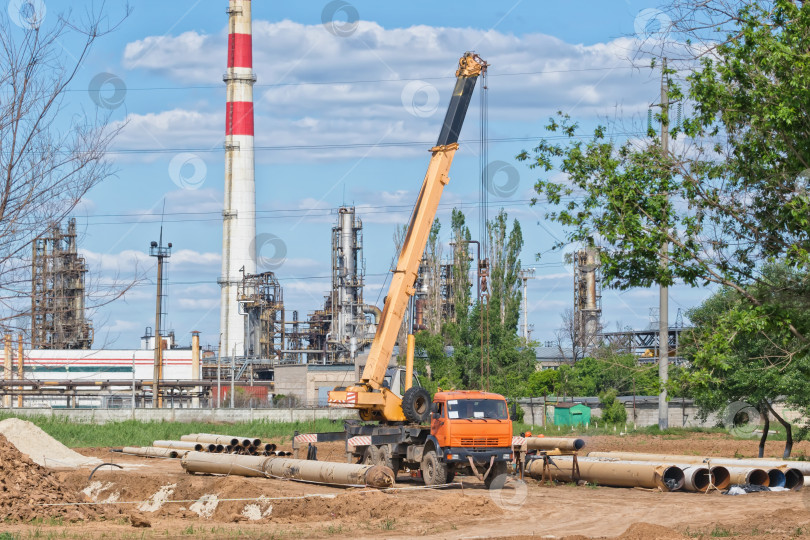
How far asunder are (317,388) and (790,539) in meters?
65.7

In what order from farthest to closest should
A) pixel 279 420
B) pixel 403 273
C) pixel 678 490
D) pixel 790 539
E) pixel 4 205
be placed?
pixel 279 420
pixel 403 273
pixel 678 490
pixel 790 539
pixel 4 205

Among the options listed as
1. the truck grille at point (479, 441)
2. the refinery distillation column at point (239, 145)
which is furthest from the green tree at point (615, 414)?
the refinery distillation column at point (239, 145)

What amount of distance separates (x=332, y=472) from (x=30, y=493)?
7.56 metres

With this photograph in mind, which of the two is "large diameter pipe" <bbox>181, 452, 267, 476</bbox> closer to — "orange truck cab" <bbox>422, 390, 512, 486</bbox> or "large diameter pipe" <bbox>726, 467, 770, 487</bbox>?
"orange truck cab" <bbox>422, 390, 512, 486</bbox>

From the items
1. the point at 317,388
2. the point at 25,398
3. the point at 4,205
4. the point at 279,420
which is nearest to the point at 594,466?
the point at 4,205

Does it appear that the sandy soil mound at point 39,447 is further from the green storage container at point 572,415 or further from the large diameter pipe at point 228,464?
the green storage container at point 572,415

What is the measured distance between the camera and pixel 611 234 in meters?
15.9

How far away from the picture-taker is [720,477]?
22641mm

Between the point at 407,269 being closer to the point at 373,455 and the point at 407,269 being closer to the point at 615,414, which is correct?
the point at 373,455

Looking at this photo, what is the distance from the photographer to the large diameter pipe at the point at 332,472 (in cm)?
2217

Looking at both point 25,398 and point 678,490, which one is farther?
point 25,398

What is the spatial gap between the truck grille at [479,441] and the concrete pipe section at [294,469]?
1.93 meters

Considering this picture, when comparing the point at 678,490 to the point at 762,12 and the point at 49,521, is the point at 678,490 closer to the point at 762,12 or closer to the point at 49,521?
the point at 762,12

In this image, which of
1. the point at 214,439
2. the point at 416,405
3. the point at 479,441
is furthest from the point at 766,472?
the point at 214,439
